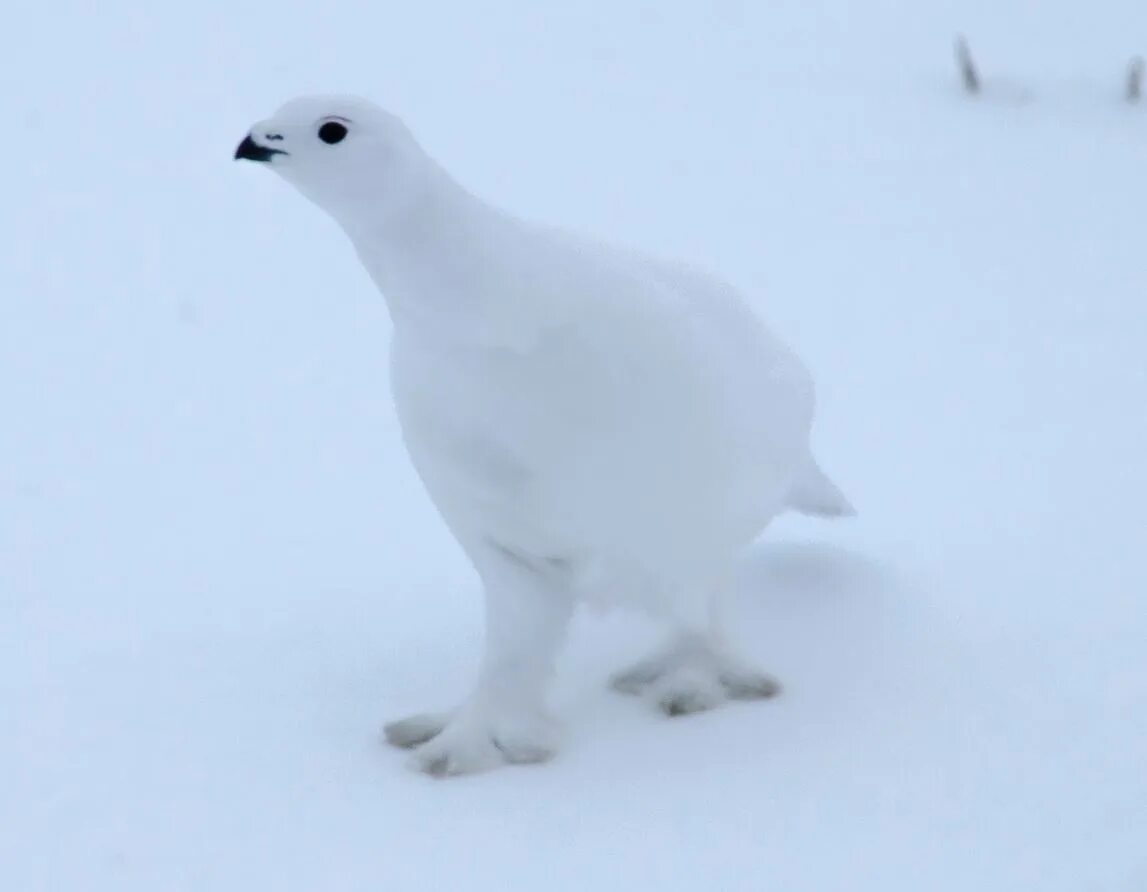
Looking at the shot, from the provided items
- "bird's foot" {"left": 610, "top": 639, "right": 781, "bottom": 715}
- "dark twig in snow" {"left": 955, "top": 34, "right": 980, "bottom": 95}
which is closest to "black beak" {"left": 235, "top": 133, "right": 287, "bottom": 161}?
"bird's foot" {"left": 610, "top": 639, "right": 781, "bottom": 715}

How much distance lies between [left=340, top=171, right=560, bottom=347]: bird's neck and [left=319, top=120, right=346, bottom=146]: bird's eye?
124mm

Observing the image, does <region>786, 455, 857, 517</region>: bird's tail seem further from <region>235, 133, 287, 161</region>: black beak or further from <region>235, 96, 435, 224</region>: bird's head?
<region>235, 133, 287, 161</region>: black beak

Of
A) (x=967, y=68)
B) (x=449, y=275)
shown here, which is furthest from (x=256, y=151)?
(x=967, y=68)

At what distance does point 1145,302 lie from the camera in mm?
6012

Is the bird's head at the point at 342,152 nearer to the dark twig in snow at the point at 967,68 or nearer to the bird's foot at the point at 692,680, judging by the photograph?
the bird's foot at the point at 692,680

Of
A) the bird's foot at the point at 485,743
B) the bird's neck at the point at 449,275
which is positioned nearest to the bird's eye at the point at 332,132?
the bird's neck at the point at 449,275

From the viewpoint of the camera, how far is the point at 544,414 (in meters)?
2.85

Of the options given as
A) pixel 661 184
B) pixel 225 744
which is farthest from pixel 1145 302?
pixel 225 744

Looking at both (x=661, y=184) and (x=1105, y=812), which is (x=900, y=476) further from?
(x=661, y=184)

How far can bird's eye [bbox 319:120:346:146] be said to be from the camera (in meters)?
2.80

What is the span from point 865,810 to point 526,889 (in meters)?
0.57

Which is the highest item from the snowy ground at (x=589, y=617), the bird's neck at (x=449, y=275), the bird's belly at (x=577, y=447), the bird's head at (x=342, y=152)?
the bird's head at (x=342, y=152)

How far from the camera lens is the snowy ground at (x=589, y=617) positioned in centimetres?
282

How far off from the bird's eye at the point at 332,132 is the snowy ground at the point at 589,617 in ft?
3.51
